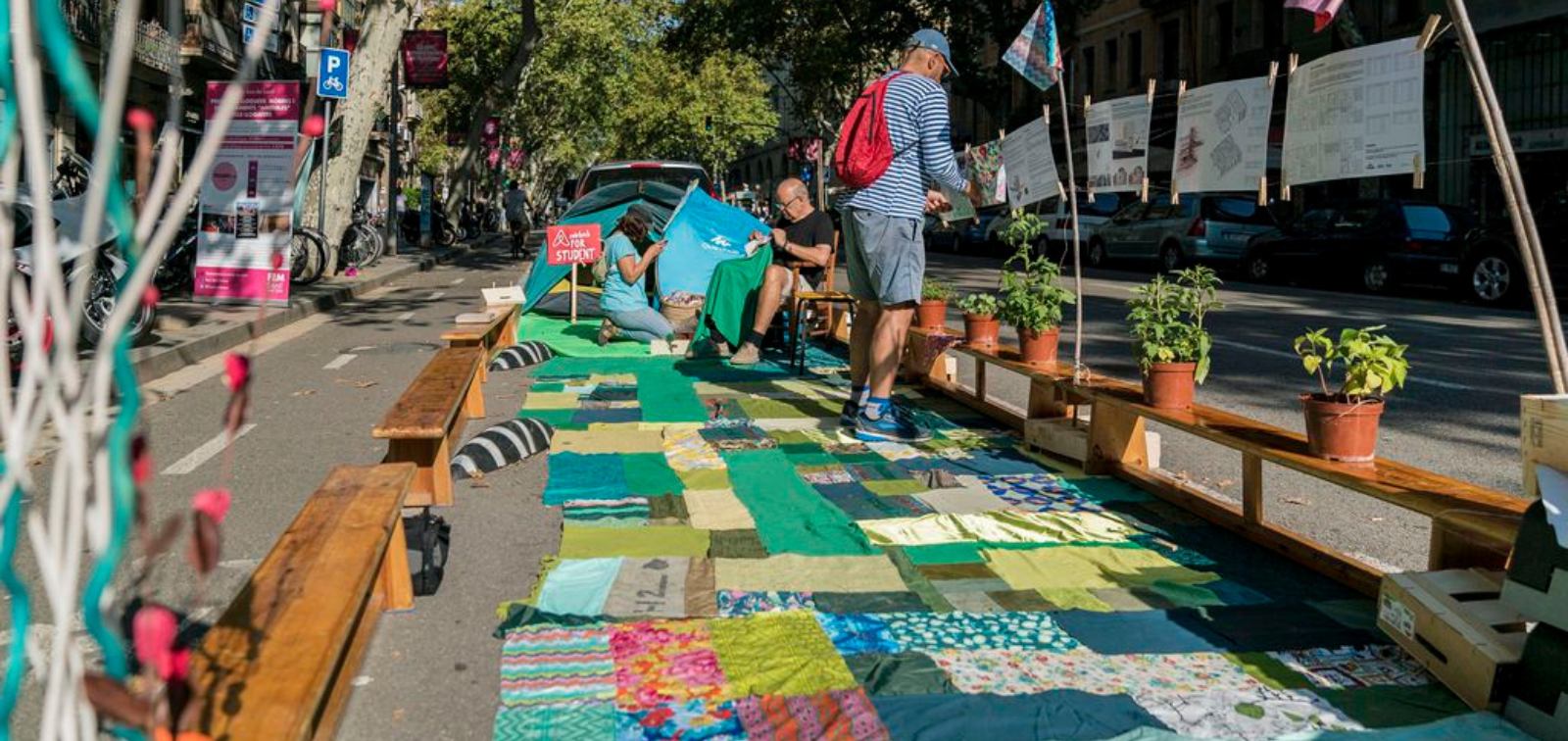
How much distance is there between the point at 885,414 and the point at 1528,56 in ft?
77.0

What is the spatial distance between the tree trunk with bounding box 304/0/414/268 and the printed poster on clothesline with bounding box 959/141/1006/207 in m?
11.8

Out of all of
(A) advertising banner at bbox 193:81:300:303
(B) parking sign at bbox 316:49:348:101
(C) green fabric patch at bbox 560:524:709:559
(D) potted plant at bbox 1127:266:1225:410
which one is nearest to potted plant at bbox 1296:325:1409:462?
(D) potted plant at bbox 1127:266:1225:410

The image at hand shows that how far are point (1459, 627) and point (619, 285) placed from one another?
8705 mm

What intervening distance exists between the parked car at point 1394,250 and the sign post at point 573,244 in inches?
445

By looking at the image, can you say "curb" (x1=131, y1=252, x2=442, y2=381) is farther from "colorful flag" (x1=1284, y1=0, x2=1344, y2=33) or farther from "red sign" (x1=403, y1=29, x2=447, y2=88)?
"red sign" (x1=403, y1=29, x2=447, y2=88)

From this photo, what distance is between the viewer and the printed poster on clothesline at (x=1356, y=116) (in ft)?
14.9

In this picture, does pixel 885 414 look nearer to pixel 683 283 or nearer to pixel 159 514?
pixel 159 514

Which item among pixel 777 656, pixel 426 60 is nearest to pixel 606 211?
pixel 777 656

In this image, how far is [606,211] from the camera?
A: 1409 cm

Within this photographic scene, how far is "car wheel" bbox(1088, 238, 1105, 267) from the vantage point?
2776cm

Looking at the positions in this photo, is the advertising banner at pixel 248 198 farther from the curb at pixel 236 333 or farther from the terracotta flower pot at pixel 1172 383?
the terracotta flower pot at pixel 1172 383

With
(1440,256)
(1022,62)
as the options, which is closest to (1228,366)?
(1022,62)

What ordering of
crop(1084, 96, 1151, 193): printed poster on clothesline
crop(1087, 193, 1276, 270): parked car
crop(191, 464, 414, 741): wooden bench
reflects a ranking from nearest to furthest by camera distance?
crop(191, 464, 414, 741): wooden bench, crop(1084, 96, 1151, 193): printed poster on clothesline, crop(1087, 193, 1276, 270): parked car

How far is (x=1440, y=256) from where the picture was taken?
706 inches
